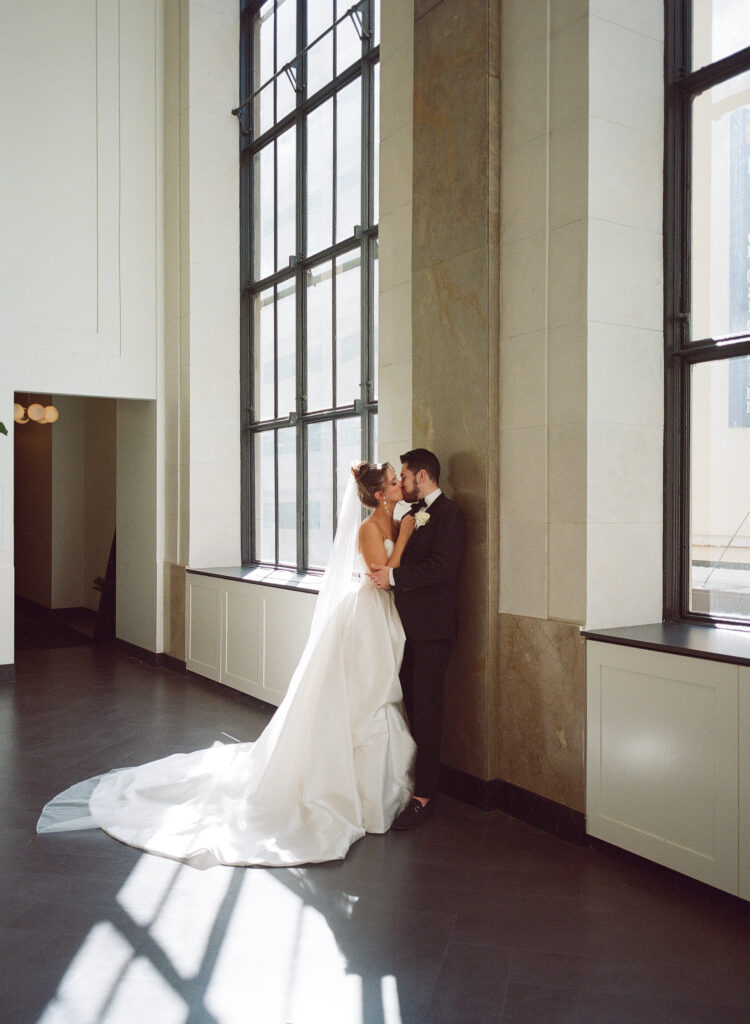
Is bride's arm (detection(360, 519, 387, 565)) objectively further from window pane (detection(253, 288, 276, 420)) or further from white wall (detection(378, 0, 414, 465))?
window pane (detection(253, 288, 276, 420))

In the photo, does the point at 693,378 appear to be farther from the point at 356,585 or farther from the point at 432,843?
the point at 432,843

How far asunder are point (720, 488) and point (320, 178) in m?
4.54

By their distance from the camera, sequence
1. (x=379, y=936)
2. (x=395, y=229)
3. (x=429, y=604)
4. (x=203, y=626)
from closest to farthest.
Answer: (x=379, y=936) < (x=429, y=604) < (x=395, y=229) < (x=203, y=626)

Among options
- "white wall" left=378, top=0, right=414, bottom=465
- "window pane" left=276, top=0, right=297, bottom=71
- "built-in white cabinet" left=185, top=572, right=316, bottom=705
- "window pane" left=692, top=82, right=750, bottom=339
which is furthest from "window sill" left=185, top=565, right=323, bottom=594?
"window pane" left=276, top=0, right=297, bottom=71

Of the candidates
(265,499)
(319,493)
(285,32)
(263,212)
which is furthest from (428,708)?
(285,32)

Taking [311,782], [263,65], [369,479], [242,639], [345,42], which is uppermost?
[263,65]

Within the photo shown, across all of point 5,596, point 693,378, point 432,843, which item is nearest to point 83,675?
point 5,596

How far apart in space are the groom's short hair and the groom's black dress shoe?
1.65 m

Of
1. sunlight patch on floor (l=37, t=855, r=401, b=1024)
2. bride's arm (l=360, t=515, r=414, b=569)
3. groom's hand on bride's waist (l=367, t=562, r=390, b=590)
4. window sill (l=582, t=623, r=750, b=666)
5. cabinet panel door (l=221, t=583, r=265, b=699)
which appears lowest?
sunlight patch on floor (l=37, t=855, r=401, b=1024)

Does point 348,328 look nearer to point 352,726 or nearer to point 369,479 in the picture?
point 369,479

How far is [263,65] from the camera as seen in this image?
8.06 m

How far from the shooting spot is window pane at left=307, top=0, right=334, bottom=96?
6855 millimetres

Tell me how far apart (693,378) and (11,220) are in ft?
21.0

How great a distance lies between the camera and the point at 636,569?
405 cm
